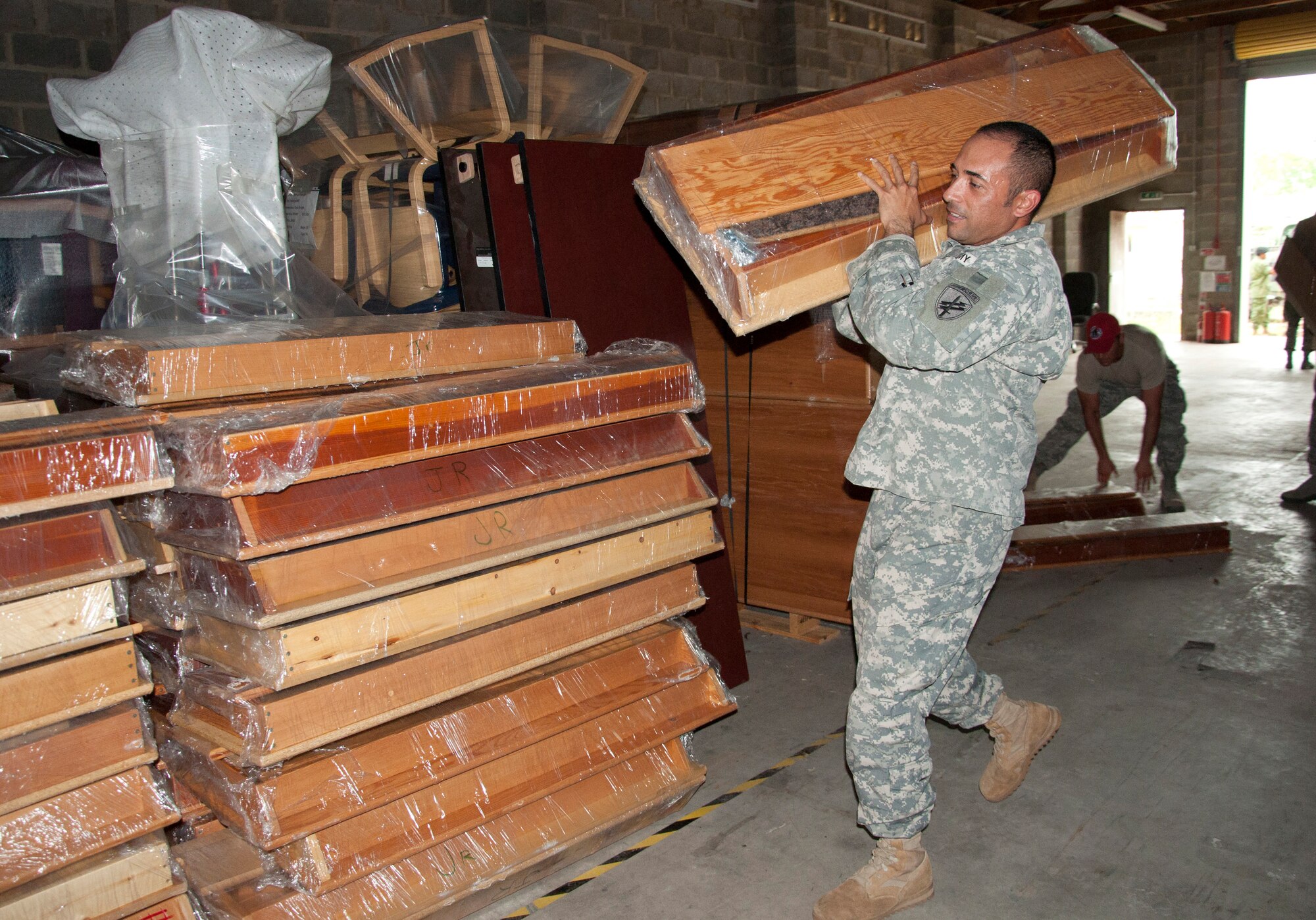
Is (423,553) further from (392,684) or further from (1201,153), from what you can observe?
(1201,153)

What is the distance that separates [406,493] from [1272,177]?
19.4m

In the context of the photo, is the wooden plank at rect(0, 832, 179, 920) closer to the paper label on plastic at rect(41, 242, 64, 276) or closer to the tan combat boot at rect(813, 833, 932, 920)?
the tan combat boot at rect(813, 833, 932, 920)

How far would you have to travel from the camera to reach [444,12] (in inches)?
223

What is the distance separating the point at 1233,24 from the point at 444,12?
12.9m

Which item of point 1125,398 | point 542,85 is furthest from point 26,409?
point 1125,398

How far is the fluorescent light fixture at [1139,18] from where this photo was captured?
11.7m

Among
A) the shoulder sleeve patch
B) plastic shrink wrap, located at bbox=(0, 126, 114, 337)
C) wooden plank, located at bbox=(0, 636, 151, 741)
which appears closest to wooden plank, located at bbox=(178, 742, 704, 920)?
wooden plank, located at bbox=(0, 636, 151, 741)

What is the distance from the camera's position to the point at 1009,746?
2678 millimetres

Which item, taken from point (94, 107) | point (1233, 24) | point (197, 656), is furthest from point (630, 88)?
point (1233, 24)

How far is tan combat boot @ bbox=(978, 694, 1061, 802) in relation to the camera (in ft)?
8.73

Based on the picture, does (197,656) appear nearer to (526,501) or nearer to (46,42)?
(526,501)

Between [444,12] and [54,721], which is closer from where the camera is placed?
[54,721]

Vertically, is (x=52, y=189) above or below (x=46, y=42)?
below

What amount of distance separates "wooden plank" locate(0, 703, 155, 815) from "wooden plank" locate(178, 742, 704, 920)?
338mm
